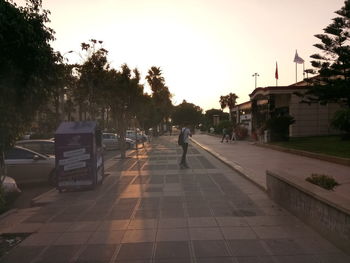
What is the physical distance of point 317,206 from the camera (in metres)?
6.85

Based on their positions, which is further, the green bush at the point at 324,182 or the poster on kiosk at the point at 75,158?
the poster on kiosk at the point at 75,158

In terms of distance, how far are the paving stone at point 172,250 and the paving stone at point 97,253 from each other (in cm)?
65

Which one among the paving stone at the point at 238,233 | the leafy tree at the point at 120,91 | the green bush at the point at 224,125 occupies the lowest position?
the paving stone at the point at 238,233

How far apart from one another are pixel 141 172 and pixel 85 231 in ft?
30.3

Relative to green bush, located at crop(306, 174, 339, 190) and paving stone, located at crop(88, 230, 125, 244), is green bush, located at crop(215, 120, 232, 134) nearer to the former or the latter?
green bush, located at crop(306, 174, 339, 190)

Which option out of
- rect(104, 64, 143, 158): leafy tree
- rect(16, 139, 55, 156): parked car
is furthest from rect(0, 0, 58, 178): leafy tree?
rect(104, 64, 143, 158): leafy tree

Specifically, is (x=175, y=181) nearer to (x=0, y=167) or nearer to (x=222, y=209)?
(x=222, y=209)

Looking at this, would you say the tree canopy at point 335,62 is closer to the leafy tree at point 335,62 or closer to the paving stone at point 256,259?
the leafy tree at point 335,62

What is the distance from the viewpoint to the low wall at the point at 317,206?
19.3 feet

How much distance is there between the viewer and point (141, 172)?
1667 centimetres

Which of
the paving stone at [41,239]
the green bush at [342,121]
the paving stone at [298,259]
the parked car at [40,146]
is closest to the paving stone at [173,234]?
the paving stone at [298,259]

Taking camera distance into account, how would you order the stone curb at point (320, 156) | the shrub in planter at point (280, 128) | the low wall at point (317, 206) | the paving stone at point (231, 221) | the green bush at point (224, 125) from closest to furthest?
1. the low wall at point (317, 206)
2. the paving stone at point (231, 221)
3. the stone curb at point (320, 156)
4. the shrub in planter at point (280, 128)
5. the green bush at point (224, 125)

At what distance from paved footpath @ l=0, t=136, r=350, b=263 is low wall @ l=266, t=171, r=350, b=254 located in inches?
6.7

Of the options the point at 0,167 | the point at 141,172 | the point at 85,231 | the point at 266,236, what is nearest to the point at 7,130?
the point at 0,167
